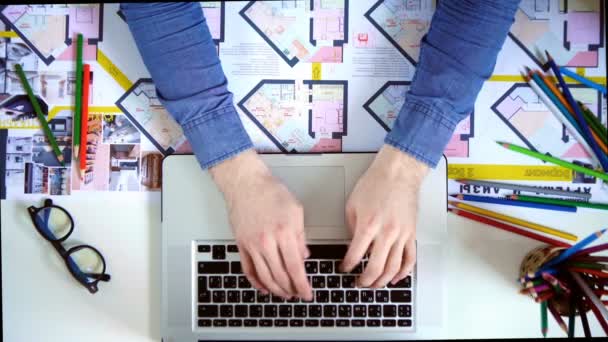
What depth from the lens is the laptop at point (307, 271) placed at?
658 mm

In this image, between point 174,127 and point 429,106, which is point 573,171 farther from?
point 174,127

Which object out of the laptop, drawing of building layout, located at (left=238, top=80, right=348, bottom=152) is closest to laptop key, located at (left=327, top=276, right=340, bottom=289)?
the laptop

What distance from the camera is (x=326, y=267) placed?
0.66m

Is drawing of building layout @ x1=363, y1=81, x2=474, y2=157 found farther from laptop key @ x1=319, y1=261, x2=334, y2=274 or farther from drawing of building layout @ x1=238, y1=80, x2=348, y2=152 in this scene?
laptop key @ x1=319, y1=261, x2=334, y2=274

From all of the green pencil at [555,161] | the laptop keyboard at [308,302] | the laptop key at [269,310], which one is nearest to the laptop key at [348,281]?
the laptop keyboard at [308,302]

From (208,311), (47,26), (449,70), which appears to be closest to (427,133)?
(449,70)

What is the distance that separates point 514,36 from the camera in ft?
2.37

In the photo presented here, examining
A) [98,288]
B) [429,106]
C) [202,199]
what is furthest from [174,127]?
[429,106]

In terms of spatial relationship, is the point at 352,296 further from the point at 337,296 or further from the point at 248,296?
the point at 248,296

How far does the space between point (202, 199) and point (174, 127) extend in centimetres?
14

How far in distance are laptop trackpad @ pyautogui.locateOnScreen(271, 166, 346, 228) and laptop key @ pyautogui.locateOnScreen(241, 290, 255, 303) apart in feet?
0.44

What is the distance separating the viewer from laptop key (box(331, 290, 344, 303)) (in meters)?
0.66

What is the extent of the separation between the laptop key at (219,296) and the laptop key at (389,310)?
0.24 m

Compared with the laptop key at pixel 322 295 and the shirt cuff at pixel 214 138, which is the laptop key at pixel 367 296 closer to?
the laptop key at pixel 322 295
